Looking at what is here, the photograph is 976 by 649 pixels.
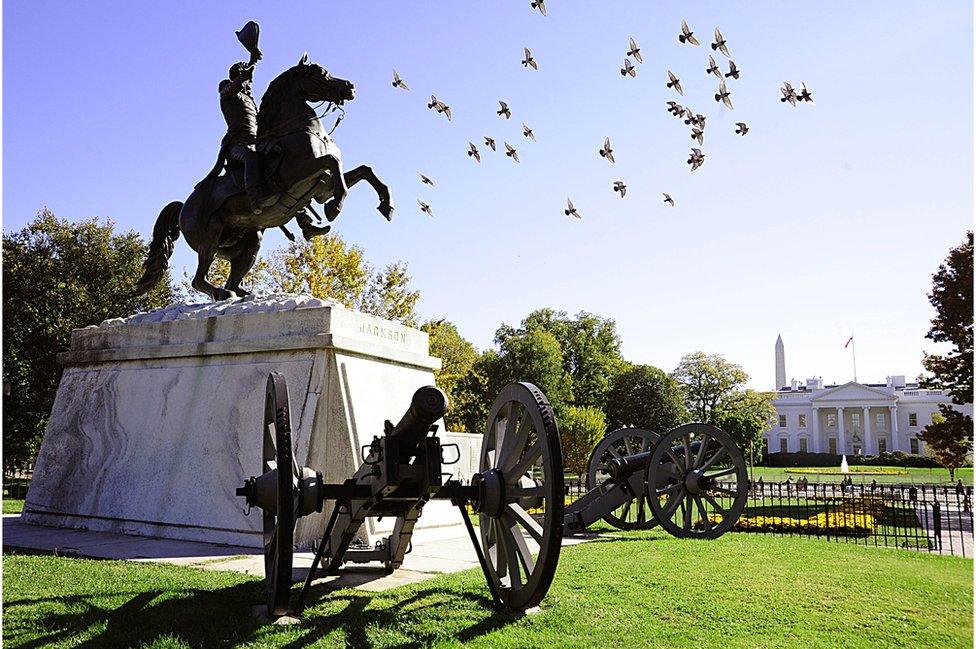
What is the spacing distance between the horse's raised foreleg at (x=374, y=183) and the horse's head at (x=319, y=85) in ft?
3.26

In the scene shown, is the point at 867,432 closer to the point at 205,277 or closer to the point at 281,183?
the point at 205,277

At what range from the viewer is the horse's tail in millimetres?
12203

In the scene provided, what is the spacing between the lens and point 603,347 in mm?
56344

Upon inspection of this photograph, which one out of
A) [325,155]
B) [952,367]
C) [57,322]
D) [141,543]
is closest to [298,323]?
[325,155]

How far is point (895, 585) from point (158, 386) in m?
8.93

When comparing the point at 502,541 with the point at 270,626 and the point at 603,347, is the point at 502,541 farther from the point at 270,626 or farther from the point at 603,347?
the point at 603,347

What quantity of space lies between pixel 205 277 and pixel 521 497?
777 cm

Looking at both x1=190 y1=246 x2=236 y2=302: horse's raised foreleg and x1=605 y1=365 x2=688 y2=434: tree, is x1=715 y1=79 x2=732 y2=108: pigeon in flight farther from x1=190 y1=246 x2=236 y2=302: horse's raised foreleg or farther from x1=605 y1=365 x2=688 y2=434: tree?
x1=605 y1=365 x2=688 y2=434: tree

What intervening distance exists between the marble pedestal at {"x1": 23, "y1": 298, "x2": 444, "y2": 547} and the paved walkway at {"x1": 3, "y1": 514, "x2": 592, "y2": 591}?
12.8 inches

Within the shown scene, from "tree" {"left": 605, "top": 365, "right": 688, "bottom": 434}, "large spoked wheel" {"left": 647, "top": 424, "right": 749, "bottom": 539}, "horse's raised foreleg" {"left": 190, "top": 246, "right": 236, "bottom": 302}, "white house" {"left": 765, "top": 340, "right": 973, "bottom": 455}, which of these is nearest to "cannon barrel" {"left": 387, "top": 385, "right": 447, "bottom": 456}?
"large spoked wheel" {"left": 647, "top": 424, "right": 749, "bottom": 539}

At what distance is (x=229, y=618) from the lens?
5.18 meters

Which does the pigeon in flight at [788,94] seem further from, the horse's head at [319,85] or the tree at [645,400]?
the tree at [645,400]

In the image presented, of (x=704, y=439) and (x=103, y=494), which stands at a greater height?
(x=704, y=439)

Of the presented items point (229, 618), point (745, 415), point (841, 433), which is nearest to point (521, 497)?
point (229, 618)
